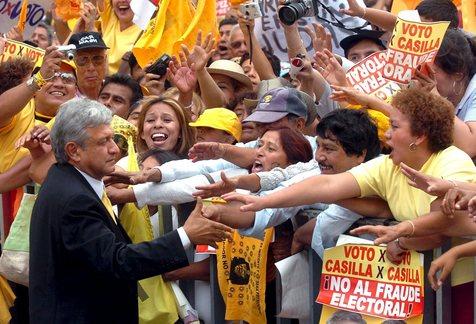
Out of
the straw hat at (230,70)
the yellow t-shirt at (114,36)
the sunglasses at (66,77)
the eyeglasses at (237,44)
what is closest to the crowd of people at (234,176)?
the sunglasses at (66,77)

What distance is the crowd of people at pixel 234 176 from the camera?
499 centimetres

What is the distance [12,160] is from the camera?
24.5 feet

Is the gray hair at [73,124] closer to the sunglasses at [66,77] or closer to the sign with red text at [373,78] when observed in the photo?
the sign with red text at [373,78]

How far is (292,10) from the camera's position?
7594 millimetres

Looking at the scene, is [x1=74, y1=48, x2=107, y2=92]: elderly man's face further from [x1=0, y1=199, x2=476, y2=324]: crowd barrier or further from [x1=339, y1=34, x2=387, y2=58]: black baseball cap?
[x1=0, y1=199, x2=476, y2=324]: crowd barrier

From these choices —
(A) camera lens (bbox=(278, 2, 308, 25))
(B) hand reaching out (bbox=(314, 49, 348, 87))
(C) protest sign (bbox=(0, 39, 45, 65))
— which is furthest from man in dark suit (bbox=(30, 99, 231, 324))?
(C) protest sign (bbox=(0, 39, 45, 65))

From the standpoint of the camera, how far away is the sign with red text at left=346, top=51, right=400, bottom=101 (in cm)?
634

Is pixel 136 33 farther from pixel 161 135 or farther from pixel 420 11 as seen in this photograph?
pixel 420 11

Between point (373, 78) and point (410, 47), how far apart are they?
0.38m

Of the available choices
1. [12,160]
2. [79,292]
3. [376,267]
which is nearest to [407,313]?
[376,267]

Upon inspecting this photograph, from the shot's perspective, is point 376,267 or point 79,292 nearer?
point 376,267

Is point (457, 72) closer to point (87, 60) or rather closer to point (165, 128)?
point (165, 128)

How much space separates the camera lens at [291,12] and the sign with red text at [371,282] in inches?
110

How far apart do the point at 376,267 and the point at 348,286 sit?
18 centimetres
